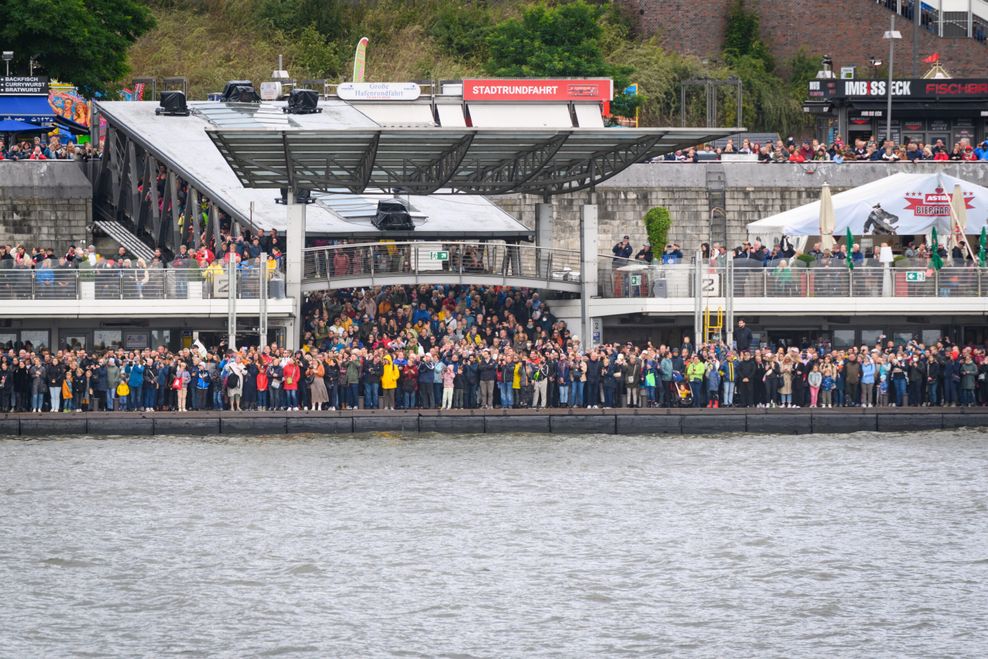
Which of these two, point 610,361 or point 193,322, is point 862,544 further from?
point 193,322

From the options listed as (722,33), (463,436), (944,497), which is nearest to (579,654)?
(944,497)

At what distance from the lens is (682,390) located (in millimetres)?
44844

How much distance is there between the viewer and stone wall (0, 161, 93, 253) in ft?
194

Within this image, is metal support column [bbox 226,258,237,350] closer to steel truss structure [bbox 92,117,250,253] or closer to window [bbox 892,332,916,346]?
steel truss structure [bbox 92,117,250,253]

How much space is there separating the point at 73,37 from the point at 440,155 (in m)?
22.3

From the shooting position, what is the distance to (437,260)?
4759cm

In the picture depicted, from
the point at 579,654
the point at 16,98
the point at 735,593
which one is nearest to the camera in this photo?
the point at 579,654

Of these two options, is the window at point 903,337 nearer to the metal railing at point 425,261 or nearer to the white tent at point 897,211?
the white tent at point 897,211

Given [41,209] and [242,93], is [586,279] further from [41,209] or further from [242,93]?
[41,209]

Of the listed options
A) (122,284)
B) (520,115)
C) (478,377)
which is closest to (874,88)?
(520,115)

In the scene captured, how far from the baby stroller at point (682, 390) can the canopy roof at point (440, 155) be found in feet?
18.3

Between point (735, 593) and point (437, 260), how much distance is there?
19.1 metres

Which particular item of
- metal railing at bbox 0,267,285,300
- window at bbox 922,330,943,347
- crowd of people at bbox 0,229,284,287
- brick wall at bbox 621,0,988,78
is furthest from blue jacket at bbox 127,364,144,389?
brick wall at bbox 621,0,988,78

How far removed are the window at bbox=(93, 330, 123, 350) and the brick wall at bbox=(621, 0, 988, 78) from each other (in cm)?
3395
